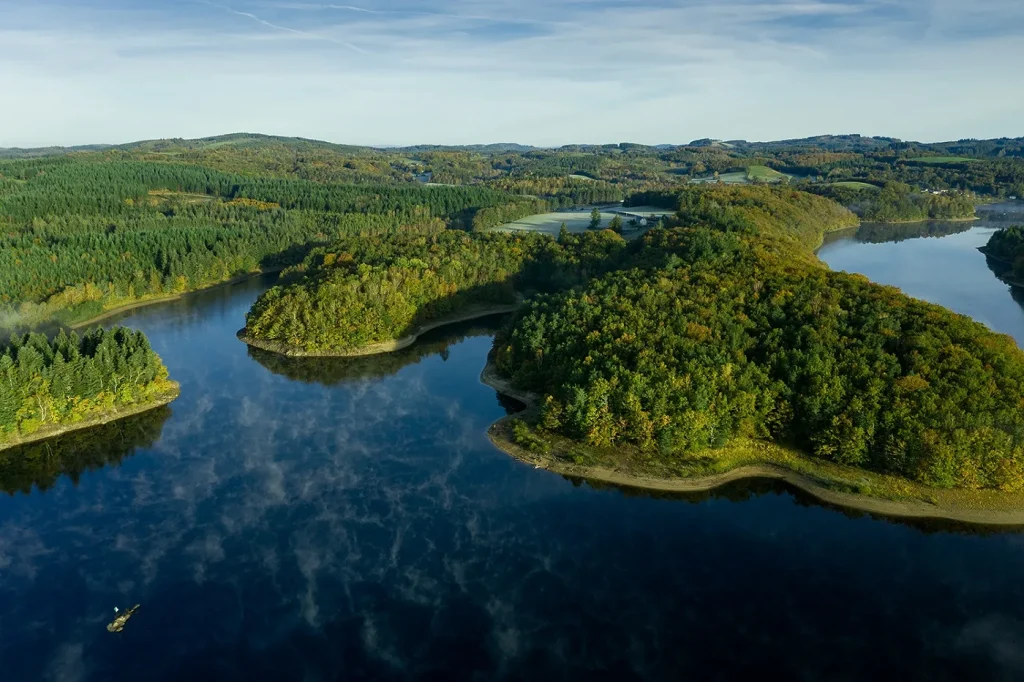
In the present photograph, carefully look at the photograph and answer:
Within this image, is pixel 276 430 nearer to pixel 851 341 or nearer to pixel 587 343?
pixel 587 343

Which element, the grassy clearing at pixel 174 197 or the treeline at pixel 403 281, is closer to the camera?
the treeline at pixel 403 281

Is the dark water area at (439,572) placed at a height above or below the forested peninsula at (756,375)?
below

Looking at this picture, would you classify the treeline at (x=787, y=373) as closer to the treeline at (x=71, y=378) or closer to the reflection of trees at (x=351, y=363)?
the reflection of trees at (x=351, y=363)

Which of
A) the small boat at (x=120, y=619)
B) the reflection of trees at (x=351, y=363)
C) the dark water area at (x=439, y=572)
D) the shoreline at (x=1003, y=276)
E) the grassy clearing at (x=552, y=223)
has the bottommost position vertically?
the small boat at (x=120, y=619)

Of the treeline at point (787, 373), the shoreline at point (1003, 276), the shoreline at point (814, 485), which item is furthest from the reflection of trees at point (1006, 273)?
the shoreline at point (814, 485)

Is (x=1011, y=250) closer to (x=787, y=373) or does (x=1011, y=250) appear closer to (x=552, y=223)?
(x=552, y=223)

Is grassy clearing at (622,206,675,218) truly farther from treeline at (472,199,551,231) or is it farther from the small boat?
the small boat

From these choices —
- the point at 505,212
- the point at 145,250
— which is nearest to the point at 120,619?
the point at 145,250
